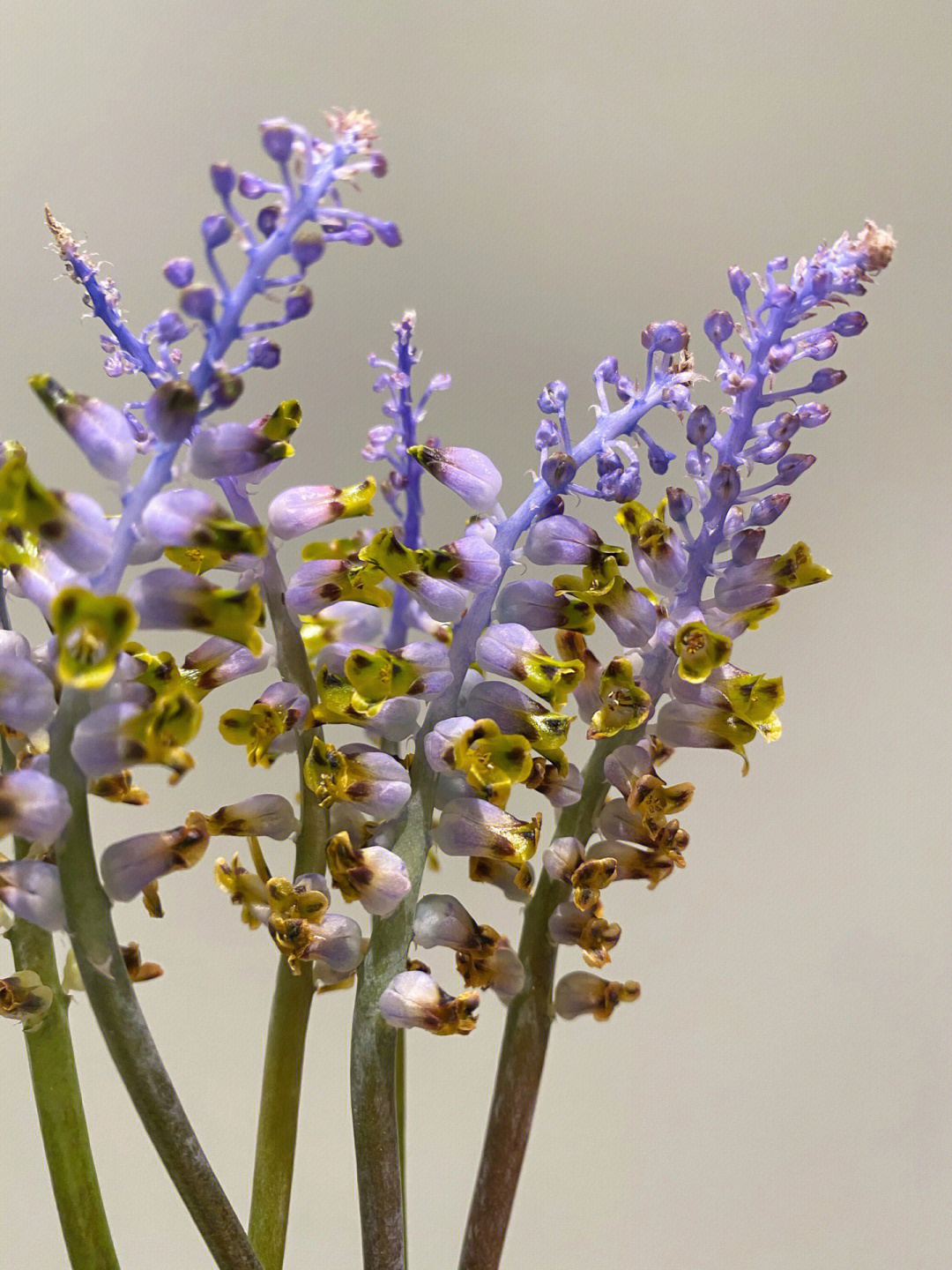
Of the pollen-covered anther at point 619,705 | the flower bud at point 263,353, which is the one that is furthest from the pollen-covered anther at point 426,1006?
the flower bud at point 263,353

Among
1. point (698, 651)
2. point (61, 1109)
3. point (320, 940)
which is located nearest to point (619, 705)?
point (698, 651)

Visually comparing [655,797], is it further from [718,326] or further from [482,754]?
[718,326]

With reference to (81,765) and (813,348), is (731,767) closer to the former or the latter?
(813,348)

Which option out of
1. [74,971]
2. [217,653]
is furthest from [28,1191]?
[217,653]

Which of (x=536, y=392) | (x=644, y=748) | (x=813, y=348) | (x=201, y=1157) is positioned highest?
(x=536, y=392)

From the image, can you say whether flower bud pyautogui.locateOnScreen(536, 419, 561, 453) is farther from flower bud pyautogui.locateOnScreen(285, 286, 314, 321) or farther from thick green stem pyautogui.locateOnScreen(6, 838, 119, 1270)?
thick green stem pyautogui.locateOnScreen(6, 838, 119, 1270)

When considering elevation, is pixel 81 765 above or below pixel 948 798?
below
